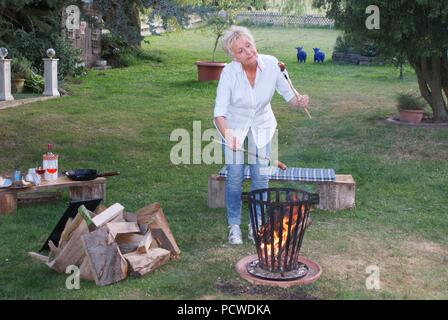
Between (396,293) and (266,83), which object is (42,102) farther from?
(396,293)

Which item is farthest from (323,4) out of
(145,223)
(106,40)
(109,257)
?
(106,40)

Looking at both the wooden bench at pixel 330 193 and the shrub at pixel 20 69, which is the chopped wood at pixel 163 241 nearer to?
the wooden bench at pixel 330 193

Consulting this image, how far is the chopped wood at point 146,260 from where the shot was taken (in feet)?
14.4

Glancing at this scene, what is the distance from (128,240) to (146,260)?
356 mm

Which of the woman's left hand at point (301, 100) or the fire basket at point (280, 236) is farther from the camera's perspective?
the woman's left hand at point (301, 100)

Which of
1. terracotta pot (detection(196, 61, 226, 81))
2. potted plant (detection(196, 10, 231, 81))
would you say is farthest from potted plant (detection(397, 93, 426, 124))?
terracotta pot (detection(196, 61, 226, 81))

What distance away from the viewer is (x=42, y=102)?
1226cm

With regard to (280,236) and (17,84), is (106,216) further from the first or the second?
(17,84)

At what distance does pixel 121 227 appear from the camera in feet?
15.5

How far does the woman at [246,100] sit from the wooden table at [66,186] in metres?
1.76

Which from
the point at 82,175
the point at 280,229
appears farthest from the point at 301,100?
the point at 82,175

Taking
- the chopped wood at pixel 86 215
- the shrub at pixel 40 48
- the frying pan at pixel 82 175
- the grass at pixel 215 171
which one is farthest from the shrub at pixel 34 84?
the chopped wood at pixel 86 215
